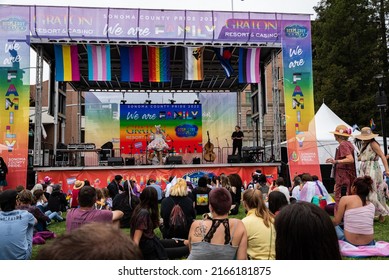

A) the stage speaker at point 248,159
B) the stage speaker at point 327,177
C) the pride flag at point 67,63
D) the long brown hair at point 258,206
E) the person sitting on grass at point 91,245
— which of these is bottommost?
the stage speaker at point 327,177

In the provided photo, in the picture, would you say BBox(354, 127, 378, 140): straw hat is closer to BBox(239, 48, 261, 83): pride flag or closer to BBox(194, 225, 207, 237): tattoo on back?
BBox(194, 225, 207, 237): tattoo on back

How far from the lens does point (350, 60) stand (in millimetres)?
24281

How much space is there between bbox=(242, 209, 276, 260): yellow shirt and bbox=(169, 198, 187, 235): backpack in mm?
1907

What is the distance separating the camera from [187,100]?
20172mm

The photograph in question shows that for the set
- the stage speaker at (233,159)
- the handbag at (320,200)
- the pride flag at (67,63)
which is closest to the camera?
the handbag at (320,200)

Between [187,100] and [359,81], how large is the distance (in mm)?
11135

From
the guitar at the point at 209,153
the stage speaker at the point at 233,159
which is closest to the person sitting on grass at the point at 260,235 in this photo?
the stage speaker at the point at 233,159

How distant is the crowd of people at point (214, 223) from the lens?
1.10m

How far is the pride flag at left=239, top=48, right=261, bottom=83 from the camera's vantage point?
48.6ft

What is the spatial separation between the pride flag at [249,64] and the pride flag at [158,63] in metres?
2.95

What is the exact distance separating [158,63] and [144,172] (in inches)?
169

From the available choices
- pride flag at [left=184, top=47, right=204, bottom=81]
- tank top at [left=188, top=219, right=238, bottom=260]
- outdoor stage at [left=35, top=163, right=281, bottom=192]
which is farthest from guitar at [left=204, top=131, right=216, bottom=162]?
tank top at [left=188, top=219, right=238, bottom=260]

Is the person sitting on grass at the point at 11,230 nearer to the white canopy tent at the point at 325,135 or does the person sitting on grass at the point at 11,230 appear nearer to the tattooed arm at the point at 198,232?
the tattooed arm at the point at 198,232
